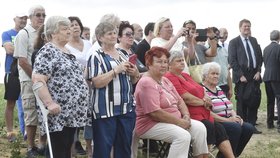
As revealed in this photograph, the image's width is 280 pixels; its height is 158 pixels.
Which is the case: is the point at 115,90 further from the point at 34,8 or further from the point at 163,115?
the point at 34,8

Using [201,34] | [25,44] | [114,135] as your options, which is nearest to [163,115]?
[114,135]

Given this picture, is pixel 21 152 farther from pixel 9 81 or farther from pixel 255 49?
pixel 255 49

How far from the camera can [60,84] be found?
4742 millimetres

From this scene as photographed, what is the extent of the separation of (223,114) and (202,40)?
128 cm

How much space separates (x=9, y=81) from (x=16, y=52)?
107 cm

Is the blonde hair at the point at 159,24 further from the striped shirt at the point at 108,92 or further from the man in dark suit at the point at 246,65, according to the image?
the man in dark suit at the point at 246,65

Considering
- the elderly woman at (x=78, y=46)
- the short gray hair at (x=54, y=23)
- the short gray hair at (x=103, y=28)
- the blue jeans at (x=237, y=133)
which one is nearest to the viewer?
the short gray hair at (x=54, y=23)

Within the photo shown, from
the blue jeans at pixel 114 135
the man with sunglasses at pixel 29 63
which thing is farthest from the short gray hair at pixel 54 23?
the man with sunglasses at pixel 29 63

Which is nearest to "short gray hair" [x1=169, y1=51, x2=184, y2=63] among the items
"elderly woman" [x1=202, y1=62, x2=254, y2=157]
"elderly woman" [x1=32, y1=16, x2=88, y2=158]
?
"elderly woman" [x1=202, y1=62, x2=254, y2=157]

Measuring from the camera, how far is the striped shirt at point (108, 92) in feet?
17.2

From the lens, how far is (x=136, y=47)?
24.4 ft

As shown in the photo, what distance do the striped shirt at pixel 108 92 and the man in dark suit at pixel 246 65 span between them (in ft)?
17.0

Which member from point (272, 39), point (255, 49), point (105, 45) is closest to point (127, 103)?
point (105, 45)

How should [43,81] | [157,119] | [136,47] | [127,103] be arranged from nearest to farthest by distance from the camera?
[43,81] < [127,103] < [157,119] < [136,47]
